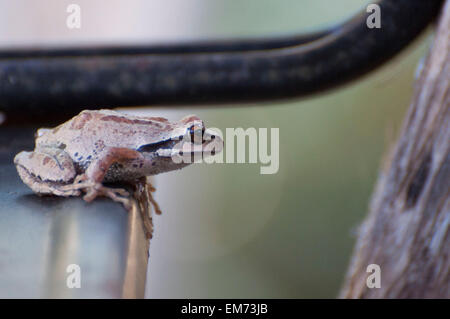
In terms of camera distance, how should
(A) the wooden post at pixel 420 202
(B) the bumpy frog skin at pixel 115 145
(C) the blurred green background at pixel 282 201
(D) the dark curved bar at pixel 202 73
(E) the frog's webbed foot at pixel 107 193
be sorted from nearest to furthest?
(E) the frog's webbed foot at pixel 107 193, (B) the bumpy frog skin at pixel 115 145, (D) the dark curved bar at pixel 202 73, (A) the wooden post at pixel 420 202, (C) the blurred green background at pixel 282 201

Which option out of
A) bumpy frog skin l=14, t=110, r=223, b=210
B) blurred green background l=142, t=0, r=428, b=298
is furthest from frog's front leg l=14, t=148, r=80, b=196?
blurred green background l=142, t=0, r=428, b=298

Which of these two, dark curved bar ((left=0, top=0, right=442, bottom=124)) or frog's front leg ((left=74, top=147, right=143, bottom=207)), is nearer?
frog's front leg ((left=74, top=147, right=143, bottom=207))

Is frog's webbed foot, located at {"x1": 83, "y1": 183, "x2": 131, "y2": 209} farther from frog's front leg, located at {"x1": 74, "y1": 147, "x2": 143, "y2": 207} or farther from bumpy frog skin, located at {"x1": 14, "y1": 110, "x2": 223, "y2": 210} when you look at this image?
bumpy frog skin, located at {"x1": 14, "y1": 110, "x2": 223, "y2": 210}

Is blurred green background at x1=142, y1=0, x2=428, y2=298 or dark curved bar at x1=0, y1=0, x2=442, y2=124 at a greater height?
blurred green background at x1=142, y1=0, x2=428, y2=298

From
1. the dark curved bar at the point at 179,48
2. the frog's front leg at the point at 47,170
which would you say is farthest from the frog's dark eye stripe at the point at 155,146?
the dark curved bar at the point at 179,48

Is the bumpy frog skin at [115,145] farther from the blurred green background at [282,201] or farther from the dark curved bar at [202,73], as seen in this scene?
the blurred green background at [282,201]

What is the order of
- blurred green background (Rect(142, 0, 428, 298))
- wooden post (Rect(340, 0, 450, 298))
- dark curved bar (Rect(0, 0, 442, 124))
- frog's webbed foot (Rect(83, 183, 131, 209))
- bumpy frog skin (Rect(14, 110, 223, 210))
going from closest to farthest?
frog's webbed foot (Rect(83, 183, 131, 209))
bumpy frog skin (Rect(14, 110, 223, 210))
dark curved bar (Rect(0, 0, 442, 124))
wooden post (Rect(340, 0, 450, 298))
blurred green background (Rect(142, 0, 428, 298))

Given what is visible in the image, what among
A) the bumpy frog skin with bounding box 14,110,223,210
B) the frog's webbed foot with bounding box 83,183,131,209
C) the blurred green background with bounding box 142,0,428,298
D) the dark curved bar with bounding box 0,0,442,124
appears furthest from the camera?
the blurred green background with bounding box 142,0,428,298

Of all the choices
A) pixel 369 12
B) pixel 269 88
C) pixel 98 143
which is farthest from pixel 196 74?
pixel 369 12

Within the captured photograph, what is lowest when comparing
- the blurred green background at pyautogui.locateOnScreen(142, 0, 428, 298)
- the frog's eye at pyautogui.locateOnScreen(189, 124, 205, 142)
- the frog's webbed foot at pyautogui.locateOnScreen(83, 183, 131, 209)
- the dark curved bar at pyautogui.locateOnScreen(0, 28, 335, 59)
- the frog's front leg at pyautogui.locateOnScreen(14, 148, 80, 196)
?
the frog's webbed foot at pyautogui.locateOnScreen(83, 183, 131, 209)
